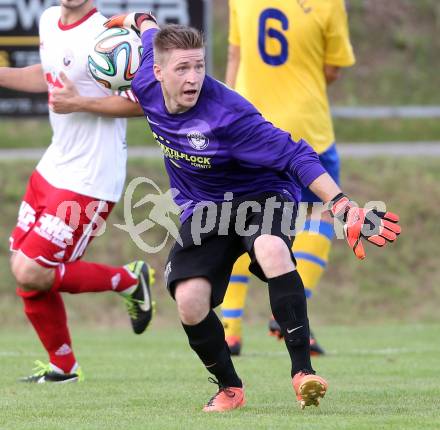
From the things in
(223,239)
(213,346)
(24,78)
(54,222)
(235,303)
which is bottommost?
(235,303)

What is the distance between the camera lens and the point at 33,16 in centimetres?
A: 1360

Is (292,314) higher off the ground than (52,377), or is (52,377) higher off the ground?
(292,314)

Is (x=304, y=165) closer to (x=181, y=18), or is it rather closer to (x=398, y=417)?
(x=398, y=417)

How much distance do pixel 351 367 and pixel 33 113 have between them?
745 centimetres

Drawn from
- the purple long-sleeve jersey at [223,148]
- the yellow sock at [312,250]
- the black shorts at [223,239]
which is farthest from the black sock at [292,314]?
the yellow sock at [312,250]

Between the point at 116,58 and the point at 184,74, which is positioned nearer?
the point at 184,74

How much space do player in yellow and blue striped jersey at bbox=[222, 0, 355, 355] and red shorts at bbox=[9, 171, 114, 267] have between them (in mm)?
1560

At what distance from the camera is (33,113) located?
45.8 feet

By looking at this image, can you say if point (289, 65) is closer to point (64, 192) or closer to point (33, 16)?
point (64, 192)

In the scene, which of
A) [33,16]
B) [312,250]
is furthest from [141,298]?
[33,16]

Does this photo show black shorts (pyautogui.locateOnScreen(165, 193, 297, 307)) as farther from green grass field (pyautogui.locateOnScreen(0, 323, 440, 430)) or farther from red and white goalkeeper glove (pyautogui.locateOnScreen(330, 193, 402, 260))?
green grass field (pyautogui.locateOnScreen(0, 323, 440, 430))

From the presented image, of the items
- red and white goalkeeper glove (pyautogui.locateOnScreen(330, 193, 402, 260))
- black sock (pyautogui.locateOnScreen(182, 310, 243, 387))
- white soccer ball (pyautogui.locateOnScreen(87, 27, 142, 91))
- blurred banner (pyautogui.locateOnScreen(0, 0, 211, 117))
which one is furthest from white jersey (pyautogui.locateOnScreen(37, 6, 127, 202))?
blurred banner (pyautogui.locateOnScreen(0, 0, 211, 117))

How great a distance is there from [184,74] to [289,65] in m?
2.88

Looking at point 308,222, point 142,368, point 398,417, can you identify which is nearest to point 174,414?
point 398,417
